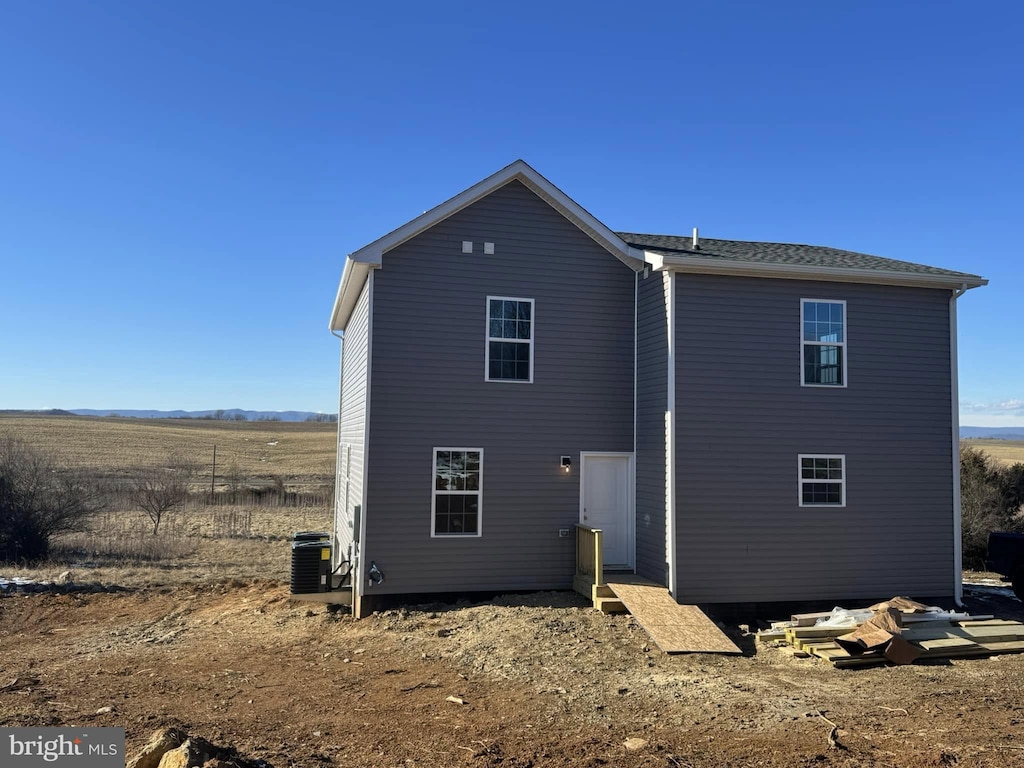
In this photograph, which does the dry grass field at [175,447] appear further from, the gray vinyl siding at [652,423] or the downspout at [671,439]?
the downspout at [671,439]

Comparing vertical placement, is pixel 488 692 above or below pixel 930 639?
below

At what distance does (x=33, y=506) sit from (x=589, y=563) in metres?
13.3

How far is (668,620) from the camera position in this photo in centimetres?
988

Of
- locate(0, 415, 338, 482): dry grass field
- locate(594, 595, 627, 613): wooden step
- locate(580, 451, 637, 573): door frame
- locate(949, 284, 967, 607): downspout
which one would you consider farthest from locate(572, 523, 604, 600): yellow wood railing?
locate(0, 415, 338, 482): dry grass field

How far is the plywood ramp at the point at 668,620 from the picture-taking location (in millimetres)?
9133

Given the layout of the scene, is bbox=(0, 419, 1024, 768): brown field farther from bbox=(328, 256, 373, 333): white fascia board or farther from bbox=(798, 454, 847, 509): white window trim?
bbox=(328, 256, 373, 333): white fascia board

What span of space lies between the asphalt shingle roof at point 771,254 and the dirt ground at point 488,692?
5945 millimetres

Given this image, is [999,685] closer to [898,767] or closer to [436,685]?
[898,767]

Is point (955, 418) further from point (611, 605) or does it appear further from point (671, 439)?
point (611, 605)

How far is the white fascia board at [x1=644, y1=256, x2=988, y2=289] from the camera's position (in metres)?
11.3

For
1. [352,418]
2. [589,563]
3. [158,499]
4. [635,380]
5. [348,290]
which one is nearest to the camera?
[589,563]

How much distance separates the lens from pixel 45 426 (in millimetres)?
54500

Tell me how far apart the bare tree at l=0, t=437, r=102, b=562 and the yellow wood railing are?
12.4 m

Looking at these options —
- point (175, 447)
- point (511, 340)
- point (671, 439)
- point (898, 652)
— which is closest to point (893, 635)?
point (898, 652)
